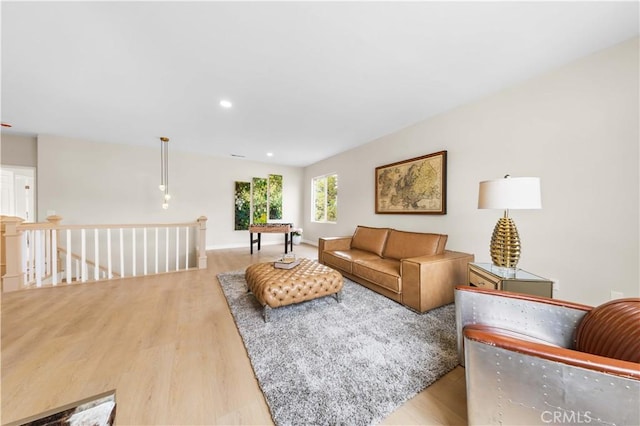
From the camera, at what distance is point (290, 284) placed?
207 centimetres

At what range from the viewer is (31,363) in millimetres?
1459

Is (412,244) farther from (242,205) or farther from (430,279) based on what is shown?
(242,205)

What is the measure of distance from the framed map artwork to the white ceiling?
0.73 meters

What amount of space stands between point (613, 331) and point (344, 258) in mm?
2469

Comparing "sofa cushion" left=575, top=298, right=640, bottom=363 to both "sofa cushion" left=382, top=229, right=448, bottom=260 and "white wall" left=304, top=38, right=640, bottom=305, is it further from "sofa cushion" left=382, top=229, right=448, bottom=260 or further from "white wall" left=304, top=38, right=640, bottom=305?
"sofa cushion" left=382, top=229, right=448, bottom=260

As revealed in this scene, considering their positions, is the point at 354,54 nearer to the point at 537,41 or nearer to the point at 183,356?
the point at 537,41

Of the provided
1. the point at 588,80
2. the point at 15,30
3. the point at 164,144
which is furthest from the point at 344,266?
the point at 164,144

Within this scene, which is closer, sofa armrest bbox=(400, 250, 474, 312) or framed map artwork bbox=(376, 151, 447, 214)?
sofa armrest bbox=(400, 250, 474, 312)

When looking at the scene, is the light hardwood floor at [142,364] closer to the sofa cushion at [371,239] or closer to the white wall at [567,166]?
the white wall at [567,166]

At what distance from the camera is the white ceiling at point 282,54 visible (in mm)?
1502

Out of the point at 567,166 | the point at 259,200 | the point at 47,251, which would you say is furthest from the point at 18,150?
the point at 567,166

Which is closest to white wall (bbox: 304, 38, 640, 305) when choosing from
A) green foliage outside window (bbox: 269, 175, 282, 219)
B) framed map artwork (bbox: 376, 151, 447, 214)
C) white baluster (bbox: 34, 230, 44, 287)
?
framed map artwork (bbox: 376, 151, 447, 214)

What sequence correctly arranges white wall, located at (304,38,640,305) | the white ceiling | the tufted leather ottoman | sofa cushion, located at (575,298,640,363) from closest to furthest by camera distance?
sofa cushion, located at (575,298,640,363)
the white ceiling
white wall, located at (304,38,640,305)
the tufted leather ottoman

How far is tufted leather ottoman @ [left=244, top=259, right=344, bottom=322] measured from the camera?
6.56 feet
